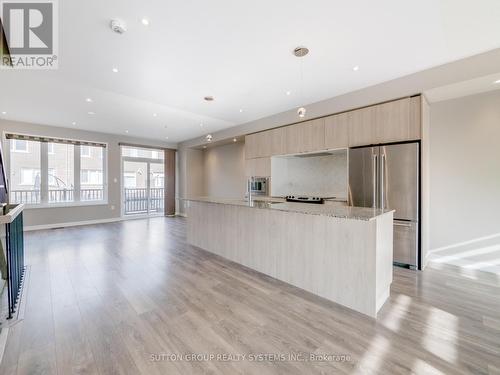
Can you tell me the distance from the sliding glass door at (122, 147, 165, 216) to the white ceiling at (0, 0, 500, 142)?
139 inches

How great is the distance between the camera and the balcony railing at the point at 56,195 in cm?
589

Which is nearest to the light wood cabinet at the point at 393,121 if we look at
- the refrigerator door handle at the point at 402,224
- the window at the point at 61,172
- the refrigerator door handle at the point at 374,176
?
the refrigerator door handle at the point at 374,176

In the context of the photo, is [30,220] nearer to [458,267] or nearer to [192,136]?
[192,136]

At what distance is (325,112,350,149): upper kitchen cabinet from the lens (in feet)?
13.0

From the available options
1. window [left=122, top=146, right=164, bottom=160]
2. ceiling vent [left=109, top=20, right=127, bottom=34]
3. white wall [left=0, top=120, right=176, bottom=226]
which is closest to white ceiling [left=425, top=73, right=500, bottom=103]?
ceiling vent [left=109, top=20, right=127, bottom=34]

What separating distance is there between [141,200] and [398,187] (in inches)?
333

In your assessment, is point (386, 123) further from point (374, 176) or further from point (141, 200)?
point (141, 200)

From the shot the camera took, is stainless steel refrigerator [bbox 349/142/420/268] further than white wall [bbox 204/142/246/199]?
No

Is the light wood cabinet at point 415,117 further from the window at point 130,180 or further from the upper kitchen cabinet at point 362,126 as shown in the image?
the window at point 130,180

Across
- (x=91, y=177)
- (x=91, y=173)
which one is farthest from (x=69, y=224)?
(x=91, y=173)

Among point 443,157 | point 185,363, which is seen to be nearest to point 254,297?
point 185,363

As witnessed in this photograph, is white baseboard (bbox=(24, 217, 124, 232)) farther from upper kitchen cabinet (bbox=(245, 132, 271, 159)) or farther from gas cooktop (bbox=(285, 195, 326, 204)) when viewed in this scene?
gas cooktop (bbox=(285, 195, 326, 204))

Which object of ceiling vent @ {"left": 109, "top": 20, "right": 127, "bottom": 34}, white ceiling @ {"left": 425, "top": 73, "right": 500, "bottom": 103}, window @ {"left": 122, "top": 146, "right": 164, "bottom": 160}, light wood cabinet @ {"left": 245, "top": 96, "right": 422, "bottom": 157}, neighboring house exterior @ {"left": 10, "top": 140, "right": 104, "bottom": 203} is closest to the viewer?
ceiling vent @ {"left": 109, "top": 20, "right": 127, "bottom": 34}

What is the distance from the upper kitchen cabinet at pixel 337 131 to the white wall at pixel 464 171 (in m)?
1.38
